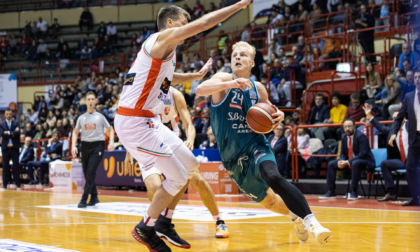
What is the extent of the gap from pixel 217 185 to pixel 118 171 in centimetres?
402

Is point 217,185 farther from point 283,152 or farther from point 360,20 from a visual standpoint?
point 360,20

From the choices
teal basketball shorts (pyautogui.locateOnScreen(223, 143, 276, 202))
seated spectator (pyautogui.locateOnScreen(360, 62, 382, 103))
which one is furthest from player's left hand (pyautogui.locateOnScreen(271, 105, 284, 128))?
seated spectator (pyautogui.locateOnScreen(360, 62, 382, 103))

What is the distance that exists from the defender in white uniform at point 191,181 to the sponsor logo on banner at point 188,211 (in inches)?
53.6

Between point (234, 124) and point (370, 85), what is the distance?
31.1ft

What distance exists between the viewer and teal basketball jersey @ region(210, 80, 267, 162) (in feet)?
17.9

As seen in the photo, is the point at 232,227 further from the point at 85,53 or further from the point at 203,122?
the point at 85,53

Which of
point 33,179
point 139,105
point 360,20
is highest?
point 360,20

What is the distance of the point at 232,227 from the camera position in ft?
22.5

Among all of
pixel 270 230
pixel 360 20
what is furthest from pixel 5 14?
pixel 270 230

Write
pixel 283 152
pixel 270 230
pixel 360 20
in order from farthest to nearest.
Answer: pixel 360 20 < pixel 283 152 < pixel 270 230

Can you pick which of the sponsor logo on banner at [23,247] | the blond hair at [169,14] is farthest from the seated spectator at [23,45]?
the blond hair at [169,14]

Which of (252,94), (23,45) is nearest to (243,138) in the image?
(252,94)

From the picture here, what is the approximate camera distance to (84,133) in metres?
10.5

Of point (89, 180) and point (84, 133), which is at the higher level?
point (84, 133)
